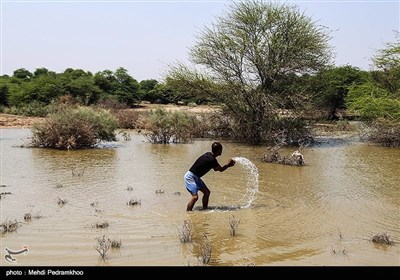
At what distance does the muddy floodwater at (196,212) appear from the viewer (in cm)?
694

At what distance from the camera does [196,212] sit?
Answer: 949 cm

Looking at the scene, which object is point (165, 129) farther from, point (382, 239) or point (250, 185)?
point (382, 239)

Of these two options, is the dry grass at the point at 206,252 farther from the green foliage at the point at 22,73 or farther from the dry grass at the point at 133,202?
the green foliage at the point at 22,73

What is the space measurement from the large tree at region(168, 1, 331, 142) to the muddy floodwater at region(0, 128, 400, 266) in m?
7.34

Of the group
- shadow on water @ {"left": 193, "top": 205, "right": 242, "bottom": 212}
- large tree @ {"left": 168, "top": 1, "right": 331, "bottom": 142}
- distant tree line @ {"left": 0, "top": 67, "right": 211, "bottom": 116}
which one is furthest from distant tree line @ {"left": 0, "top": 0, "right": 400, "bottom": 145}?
shadow on water @ {"left": 193, "top": 205, "right": 242, "bottom": 212}

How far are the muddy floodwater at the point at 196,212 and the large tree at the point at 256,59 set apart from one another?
734 cm

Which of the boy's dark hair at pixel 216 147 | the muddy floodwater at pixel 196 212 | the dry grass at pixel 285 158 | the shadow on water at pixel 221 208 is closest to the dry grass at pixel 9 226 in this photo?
the muddy floodwater at pixel 196 212

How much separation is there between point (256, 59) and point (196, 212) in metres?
15.6

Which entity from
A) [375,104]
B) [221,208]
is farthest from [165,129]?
[221,208]

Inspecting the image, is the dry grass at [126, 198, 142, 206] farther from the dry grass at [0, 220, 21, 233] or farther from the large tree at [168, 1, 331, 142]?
the large tree at [168, 1, 331, 142]

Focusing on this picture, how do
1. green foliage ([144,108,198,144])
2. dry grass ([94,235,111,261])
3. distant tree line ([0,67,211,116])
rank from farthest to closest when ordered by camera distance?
distant tree line ([0,67,211,116]) → green foliage ([144,108,198,144]) → dry grass ([94,235,111,261])

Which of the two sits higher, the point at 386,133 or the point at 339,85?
the point at 339,85

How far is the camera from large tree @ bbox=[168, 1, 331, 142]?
78.1ft

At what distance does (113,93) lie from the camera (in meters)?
51.8
